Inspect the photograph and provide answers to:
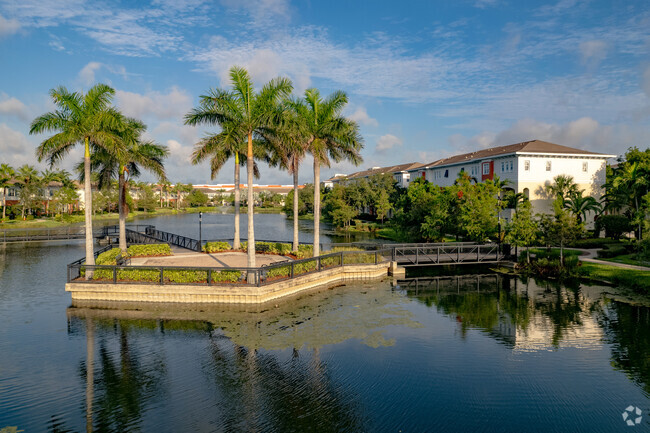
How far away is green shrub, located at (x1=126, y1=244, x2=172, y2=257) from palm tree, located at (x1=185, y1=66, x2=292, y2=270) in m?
12.6

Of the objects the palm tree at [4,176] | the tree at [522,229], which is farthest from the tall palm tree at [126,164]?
the palm tree at [4,176]

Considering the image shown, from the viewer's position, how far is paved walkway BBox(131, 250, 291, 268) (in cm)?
2760

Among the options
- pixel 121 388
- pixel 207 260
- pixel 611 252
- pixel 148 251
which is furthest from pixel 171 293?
pixel 611 252

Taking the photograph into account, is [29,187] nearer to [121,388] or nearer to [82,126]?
[82,126]

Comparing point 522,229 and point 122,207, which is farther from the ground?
point 122,207

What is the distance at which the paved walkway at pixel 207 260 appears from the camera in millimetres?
27598

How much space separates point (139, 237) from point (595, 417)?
42862mm

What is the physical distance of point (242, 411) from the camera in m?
10.7

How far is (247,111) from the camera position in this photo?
23.0 m

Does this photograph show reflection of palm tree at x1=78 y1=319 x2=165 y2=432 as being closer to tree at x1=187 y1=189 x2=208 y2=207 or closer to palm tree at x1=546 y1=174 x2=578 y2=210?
palm tree at x1=546 y1=174 x2=578 y2=210

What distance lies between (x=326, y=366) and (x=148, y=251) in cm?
2283

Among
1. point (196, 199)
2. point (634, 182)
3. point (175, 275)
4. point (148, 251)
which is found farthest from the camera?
point (196, 199)

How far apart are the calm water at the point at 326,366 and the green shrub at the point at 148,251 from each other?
835 centimetres

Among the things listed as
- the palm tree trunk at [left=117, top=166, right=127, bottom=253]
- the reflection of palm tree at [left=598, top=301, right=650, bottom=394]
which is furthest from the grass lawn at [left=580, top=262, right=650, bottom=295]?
the palm tree trunk at [left=117, top=166, right=127, bottom=253]
